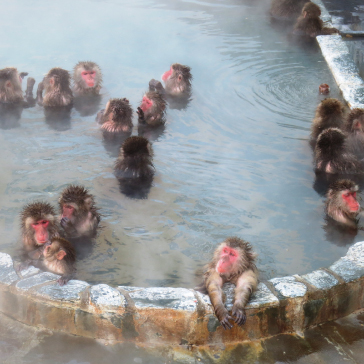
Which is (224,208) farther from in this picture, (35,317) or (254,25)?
(254,25)

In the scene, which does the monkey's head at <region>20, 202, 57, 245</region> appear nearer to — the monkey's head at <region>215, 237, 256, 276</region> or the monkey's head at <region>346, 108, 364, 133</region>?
the monkey's head at <region>215, 237, 256, 276</region>

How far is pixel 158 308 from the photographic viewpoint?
12.7 ft

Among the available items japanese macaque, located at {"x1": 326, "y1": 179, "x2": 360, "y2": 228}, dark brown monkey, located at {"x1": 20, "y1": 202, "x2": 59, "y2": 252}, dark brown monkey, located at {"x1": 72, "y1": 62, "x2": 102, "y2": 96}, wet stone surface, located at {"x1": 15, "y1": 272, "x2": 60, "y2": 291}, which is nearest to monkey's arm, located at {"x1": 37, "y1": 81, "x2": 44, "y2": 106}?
dark brown monkey, located at {"x1": 72, "y1": 62, "x2": 102, "y2": 96}

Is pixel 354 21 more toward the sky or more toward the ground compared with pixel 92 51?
more toward the sky

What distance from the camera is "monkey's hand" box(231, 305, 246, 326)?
3865 mm

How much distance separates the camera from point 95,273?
184 inches

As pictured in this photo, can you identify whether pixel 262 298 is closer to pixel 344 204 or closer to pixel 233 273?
pixel 233 273

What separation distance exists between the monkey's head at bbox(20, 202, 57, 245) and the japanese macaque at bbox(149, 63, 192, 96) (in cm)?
406

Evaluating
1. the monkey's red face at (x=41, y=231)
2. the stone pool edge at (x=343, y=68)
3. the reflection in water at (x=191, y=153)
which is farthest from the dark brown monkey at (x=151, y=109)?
the monkey's red face at (x=41, y=231)

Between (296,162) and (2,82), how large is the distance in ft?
15.1

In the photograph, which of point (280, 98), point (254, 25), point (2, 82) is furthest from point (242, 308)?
point (254, 25)

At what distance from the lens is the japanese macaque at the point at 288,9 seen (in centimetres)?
1174

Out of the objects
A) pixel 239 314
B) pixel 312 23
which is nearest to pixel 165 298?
pixel 239 314

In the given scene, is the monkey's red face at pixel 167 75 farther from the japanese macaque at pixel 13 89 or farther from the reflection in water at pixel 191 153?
the japanese macaque at pixel 13 89
